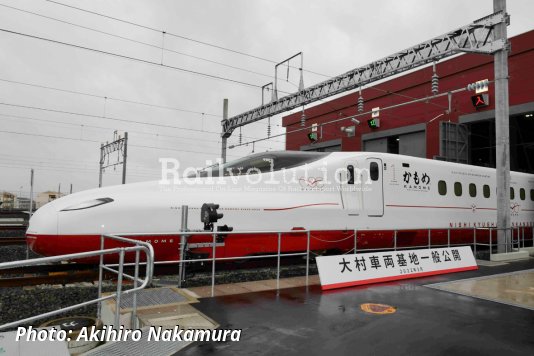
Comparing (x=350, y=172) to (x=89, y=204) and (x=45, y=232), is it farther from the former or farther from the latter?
(x=45, y=232)

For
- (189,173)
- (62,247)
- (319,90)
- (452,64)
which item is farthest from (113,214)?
(452,64)

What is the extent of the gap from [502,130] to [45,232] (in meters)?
12.3

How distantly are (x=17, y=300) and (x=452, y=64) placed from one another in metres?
22.7

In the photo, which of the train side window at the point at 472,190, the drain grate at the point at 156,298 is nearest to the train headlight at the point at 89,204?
the drain grate at the point at 156,298

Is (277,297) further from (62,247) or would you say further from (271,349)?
(62,247)

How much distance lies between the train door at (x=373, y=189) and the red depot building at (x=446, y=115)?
224 inches

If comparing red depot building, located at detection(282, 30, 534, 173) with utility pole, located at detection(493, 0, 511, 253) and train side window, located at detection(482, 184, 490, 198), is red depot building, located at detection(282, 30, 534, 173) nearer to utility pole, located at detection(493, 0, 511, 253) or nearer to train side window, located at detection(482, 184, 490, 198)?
train side window, located at detection(482, 184, 490, 198)

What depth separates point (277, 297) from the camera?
6.23m

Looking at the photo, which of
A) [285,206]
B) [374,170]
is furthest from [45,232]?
[374,170]

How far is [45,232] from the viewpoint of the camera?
675cm

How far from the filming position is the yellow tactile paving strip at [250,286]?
643 cm

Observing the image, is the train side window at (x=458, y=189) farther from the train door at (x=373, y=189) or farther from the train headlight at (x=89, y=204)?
the train headlight at (x=89, y=204)

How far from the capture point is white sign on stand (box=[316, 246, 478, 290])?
6980 mm

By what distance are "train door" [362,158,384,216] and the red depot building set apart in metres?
5.68
